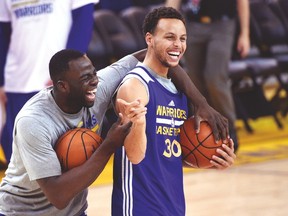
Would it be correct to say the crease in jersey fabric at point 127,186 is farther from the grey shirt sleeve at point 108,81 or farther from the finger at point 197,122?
the finger at point 197,122

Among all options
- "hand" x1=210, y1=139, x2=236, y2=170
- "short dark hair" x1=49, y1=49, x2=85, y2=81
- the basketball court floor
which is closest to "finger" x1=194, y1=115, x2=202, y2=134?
"hand" x1=210, y1=139, x2=236, y2=170

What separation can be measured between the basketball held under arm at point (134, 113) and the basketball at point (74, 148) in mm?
157

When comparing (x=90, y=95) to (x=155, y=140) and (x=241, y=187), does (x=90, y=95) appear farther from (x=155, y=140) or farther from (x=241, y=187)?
Answer: (x=241, y=187)

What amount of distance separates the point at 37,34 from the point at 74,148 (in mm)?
1701

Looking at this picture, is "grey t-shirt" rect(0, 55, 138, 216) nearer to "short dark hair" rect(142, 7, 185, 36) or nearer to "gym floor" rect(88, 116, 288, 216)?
"short dark hair" rect(142, 7, 185, 36)

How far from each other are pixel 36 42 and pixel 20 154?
1.59 metres

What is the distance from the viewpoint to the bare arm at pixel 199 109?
159 inches

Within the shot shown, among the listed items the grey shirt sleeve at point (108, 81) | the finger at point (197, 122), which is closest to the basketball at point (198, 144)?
the finger at point (197, 122)

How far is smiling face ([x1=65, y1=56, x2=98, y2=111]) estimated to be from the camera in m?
3.74

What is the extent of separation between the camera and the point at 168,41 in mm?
3959

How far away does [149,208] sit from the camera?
12.9 feet

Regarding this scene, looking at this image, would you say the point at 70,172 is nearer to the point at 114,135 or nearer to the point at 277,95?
the point at 114,135

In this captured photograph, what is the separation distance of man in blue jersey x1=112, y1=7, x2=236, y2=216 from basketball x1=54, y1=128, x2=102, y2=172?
242 mm

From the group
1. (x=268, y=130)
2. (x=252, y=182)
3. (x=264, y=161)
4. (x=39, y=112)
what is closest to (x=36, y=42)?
(x=39, y=112)
